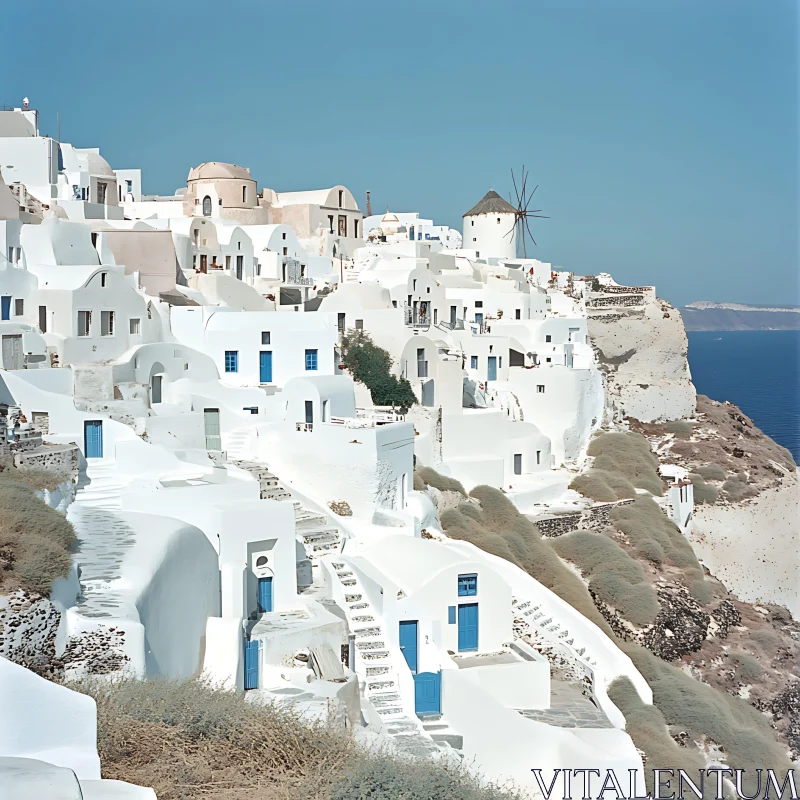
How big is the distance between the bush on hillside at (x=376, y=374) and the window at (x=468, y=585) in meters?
8.68

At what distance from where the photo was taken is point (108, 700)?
9.79 metres

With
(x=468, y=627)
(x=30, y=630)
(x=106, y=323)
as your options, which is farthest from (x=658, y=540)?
(x=30, y=630)

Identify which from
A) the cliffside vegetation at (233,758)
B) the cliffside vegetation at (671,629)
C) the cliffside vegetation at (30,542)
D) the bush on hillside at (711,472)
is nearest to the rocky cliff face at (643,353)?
the bush on hillside at (711,472)

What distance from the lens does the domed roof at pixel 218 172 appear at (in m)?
40.0

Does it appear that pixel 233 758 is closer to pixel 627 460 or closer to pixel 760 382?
pixel 627 460

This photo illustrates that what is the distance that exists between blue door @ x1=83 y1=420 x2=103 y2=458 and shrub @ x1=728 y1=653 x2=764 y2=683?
1555 cm

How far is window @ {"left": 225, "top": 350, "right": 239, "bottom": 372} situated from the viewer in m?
25.5

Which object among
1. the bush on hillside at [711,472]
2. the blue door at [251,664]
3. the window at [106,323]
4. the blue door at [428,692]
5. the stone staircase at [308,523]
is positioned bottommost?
the blue door at [428,692]

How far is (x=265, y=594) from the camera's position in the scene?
17328 mm

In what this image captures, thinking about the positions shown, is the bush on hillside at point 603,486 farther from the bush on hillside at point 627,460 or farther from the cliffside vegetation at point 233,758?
the cliffside vegetation at point 233,758

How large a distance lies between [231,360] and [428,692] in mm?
11348

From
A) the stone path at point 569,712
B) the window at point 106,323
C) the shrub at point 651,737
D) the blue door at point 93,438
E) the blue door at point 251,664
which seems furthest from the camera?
the window at point 106,323

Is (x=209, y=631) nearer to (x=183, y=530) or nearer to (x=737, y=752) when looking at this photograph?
(x=183, y=530)

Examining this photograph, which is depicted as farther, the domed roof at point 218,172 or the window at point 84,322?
the domed roof at point 218,172
